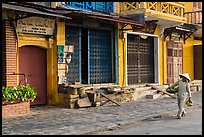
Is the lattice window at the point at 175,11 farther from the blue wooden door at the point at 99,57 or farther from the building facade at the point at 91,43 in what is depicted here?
the blue wooden door at the point at 99,57

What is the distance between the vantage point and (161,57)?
19.8 m

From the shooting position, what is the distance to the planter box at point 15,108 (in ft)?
36.3

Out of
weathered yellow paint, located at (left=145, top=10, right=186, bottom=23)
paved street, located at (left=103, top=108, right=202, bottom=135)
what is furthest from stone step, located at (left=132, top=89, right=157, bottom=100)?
paved street, located at (left=103, top=108, right=202, bottom=135)

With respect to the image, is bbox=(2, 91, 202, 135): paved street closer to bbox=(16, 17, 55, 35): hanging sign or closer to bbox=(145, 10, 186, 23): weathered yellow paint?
bbox=(16, 17, 55, 35): hanging sign

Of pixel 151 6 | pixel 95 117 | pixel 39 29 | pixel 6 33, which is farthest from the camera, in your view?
pixel 151 6

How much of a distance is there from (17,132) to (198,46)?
16946 mm

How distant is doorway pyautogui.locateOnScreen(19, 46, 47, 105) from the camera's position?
43.9 feet

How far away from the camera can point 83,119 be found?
10977 mm

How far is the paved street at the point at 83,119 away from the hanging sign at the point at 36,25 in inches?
112

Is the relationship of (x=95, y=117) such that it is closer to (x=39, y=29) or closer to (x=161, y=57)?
(x=39, y=29)

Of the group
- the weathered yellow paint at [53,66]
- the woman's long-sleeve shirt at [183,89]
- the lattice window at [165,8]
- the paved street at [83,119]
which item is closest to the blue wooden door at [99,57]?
the weathered yellow paint at [53,66]

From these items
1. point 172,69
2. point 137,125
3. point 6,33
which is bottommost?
point 137,125

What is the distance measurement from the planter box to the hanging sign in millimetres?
2751

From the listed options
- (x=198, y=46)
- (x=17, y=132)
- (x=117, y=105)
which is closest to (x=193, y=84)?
(x=198, y=46)
